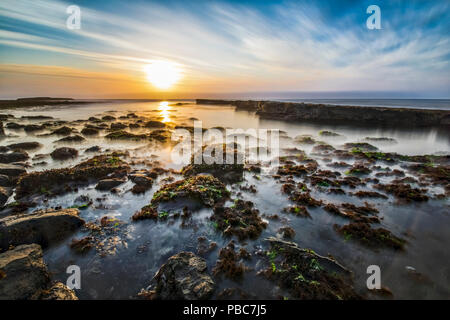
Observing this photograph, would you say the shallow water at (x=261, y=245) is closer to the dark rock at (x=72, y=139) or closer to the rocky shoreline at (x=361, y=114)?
the dark rock at (x=72, y=139)

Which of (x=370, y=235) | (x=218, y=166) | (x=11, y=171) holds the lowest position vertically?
(x=370, y=235)

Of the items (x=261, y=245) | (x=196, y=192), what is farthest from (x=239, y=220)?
(x=196, y=192)

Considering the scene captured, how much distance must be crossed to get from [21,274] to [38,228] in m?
3.04

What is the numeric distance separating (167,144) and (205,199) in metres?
19.3

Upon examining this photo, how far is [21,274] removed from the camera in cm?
566

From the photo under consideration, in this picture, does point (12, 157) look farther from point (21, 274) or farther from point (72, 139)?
point (21, 274)

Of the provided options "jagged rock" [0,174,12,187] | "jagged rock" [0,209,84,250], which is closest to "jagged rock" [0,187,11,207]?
"jagged rock" [0,174,12,187]

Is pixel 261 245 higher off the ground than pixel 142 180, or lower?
lower

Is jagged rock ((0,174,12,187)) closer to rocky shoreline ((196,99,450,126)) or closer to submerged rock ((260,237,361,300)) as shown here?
submerged rock ((260,237,361,300))

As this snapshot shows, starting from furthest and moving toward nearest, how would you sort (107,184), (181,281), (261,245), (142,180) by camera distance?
(142,180), (107,184), (261,245), (181,281)

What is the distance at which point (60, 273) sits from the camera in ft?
22.0

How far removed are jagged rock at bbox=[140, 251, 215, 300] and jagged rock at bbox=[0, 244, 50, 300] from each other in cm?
314
